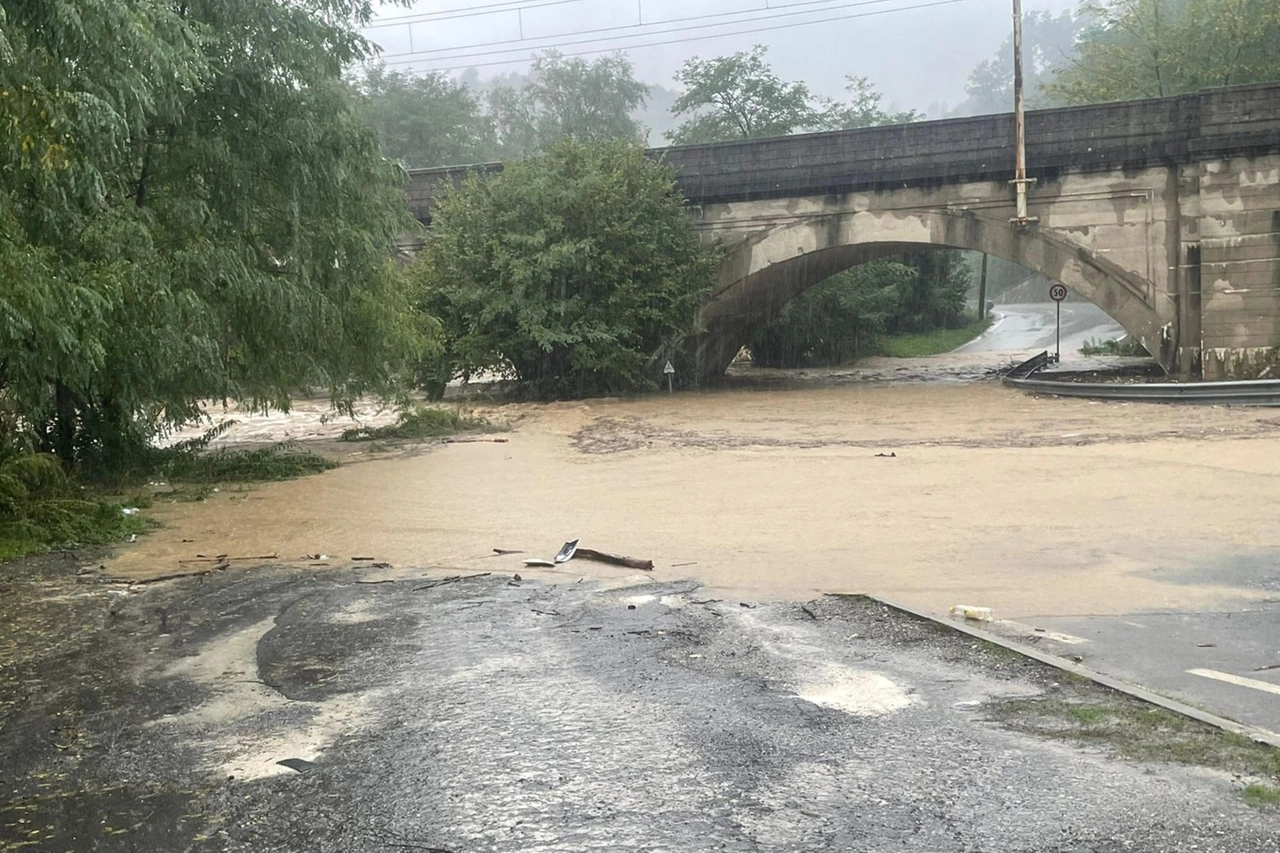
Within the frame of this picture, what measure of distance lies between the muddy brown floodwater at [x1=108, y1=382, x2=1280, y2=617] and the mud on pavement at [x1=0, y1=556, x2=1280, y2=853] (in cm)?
171

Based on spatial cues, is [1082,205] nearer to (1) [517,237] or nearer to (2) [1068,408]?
(2) [1068,408]

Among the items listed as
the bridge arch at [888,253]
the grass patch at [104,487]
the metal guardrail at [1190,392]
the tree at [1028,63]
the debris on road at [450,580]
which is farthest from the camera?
the tree at [1028,63]

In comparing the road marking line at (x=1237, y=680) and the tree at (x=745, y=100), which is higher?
the tree at (x=745, y=100)

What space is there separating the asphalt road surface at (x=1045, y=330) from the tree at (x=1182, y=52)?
30.4 feet

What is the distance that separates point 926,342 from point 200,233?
141 feet

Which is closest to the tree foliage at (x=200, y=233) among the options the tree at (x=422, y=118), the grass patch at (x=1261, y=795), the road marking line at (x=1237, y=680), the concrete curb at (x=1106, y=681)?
the concrete curb at (x=1106, y=681)

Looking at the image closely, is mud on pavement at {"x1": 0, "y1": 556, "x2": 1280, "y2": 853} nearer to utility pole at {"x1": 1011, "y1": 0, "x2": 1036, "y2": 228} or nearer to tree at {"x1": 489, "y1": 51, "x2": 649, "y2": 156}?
utility pole at {"x1": 1011, "y1": 0, "x2": 1036, "y2": 228}

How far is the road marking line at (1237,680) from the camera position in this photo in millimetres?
6194

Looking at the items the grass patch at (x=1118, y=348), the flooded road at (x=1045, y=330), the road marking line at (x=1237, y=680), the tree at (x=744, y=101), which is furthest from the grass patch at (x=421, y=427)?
the tree at (x=744, y=101)

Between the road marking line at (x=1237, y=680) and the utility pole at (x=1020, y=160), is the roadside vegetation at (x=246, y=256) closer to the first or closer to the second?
the utility pole at (x=1020, y=160)

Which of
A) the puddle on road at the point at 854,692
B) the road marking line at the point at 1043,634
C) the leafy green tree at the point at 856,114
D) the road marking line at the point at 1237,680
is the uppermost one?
the leafy green tree at the point at 856,114

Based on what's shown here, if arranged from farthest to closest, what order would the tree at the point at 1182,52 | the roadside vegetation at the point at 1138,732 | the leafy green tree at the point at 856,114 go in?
the leafy green tree at the point at 856,114 → the tree at the point at 1182,52 → the roadside vegetation at the point at 1138,732

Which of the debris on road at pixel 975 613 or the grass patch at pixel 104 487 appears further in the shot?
the grass patch at pixel 104 487

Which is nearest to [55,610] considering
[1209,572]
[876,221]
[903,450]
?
[1209,572]
